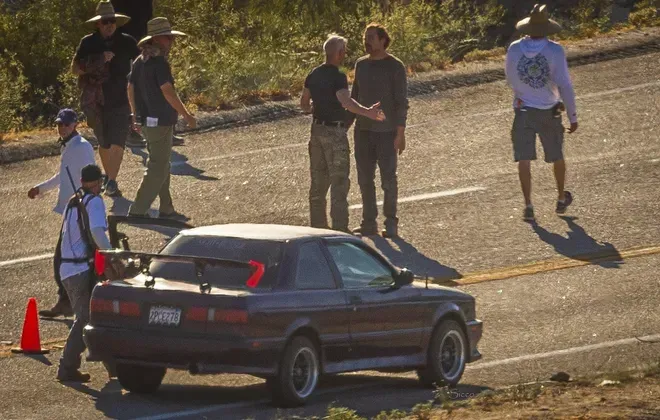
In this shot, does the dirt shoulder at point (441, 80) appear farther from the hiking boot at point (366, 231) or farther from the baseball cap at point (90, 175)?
the baseball cap at point (90, 175)

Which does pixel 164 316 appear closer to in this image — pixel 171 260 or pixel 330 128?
pixel 171 260

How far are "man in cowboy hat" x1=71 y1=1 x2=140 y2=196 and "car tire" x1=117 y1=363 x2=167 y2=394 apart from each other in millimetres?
6371

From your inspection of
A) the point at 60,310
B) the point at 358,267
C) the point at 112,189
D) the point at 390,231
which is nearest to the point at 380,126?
the point at 390,231

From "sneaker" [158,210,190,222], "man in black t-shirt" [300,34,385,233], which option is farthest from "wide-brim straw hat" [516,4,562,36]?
"sneaker" [158,210,190,222]

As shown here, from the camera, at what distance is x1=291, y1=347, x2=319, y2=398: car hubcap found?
11.4m

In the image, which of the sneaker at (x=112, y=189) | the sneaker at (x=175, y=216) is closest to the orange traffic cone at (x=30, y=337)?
the sneaker at (x=175, y=216)

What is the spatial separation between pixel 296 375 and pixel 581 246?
635cm

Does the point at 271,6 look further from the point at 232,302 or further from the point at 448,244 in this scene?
the point at 232,302

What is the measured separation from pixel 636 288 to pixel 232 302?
5719 millimetres

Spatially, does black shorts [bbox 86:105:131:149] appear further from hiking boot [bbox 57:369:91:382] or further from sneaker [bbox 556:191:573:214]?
hiking boot [bbox 57:369:91:382]

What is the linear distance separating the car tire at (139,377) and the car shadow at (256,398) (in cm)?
7

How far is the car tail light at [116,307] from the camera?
11453 millimetres

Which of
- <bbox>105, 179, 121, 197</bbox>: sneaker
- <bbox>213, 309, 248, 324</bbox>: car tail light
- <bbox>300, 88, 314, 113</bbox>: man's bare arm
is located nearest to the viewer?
<bbox>213, 309, 248, 324</bbox>: car tail light

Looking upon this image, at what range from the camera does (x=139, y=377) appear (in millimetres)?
11859
